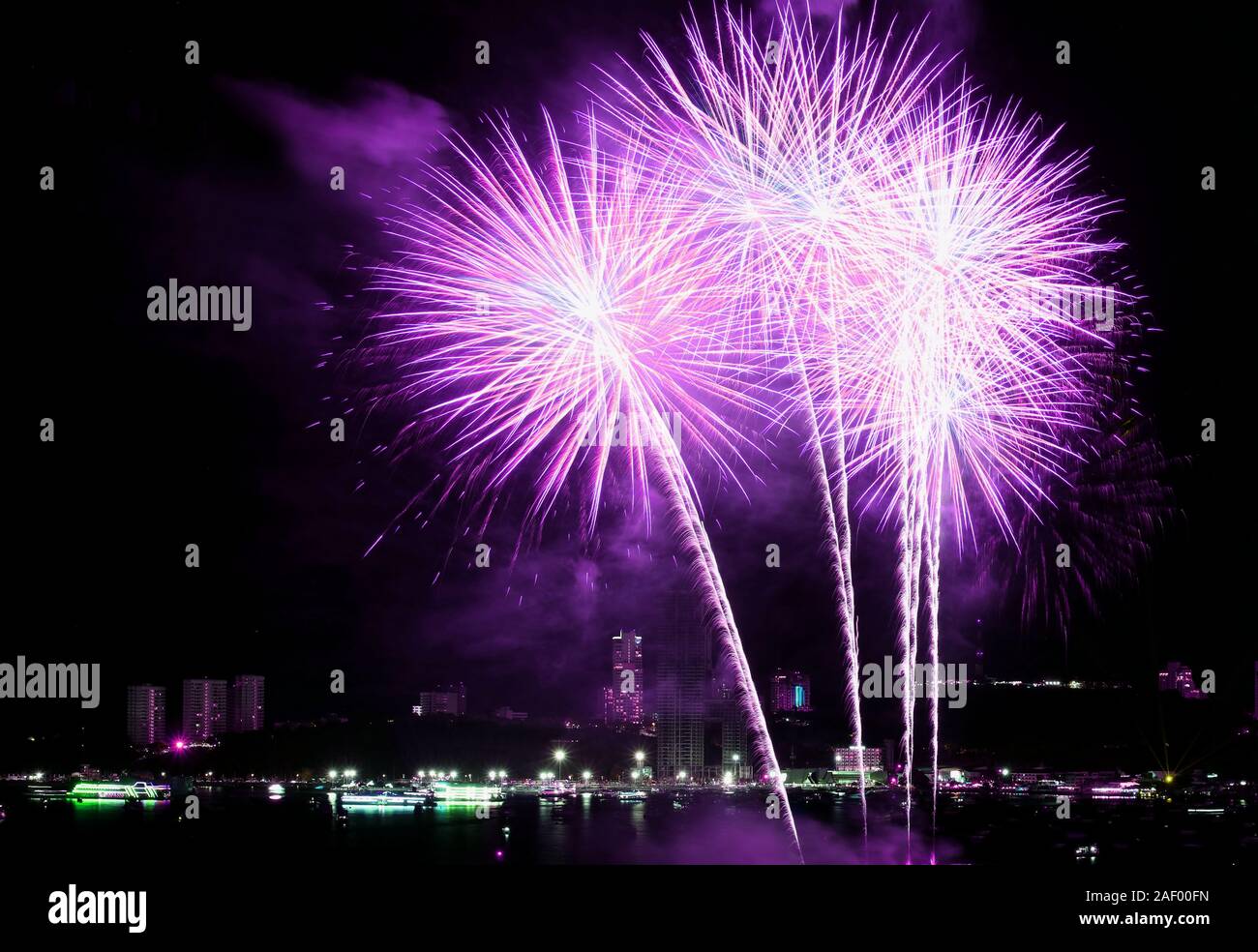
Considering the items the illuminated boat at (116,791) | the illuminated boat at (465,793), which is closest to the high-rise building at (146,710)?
the illuminated boat at (116,791)

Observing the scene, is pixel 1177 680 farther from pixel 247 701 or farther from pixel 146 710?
pixel 146 710

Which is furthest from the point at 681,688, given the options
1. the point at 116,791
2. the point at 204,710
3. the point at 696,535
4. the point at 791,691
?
the point at 116,791

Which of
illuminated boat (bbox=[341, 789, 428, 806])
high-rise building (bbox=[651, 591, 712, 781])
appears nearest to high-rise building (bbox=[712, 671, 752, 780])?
high-rise building (bbox=[651, 591, 712, 781])

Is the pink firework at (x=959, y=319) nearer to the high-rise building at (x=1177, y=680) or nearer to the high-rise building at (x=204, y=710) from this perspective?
the high-rise building at (x=1177, y=680)

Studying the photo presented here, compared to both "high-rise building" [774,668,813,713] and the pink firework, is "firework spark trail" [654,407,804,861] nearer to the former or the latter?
the pink firework
